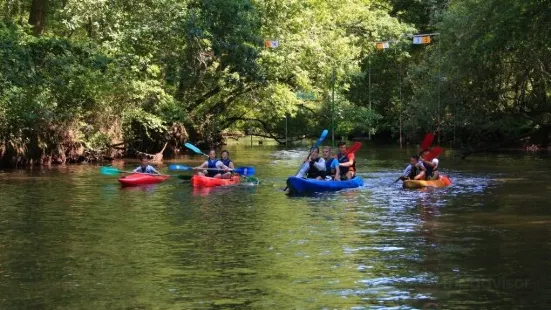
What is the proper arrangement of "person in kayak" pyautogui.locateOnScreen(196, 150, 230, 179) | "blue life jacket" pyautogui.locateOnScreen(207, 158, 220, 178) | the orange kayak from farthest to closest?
"blue life jacket" pyautogui.locateOnScreen(207, 158, 220, 178)
"person in kayak" pyautogui.locateOnScreen(196, 150, 230, 179)
the orange kayak

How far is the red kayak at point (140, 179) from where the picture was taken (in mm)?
20844

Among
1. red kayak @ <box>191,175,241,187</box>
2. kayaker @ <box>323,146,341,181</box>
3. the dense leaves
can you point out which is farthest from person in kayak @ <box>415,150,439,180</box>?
the dense leaves

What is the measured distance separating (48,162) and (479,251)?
67.2 ft

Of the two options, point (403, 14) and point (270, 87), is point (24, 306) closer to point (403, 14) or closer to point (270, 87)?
point (270, 87)

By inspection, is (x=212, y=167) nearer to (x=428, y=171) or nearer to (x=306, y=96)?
(x=428, y=171)

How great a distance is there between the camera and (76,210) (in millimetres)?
15961

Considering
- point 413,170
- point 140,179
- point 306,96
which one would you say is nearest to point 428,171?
point 413,170

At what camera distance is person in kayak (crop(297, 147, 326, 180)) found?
19.9m

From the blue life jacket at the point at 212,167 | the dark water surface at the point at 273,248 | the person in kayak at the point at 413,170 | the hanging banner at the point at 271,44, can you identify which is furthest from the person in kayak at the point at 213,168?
the hanging banner at the point at 271,44

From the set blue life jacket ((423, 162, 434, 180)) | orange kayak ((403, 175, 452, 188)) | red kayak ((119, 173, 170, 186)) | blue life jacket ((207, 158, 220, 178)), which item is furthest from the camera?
blue life jacket ((207, 158, 220, 178))

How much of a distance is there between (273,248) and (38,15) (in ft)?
69.4

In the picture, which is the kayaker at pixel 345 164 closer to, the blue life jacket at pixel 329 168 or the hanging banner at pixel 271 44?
the blue life jacket at pixel 329 168

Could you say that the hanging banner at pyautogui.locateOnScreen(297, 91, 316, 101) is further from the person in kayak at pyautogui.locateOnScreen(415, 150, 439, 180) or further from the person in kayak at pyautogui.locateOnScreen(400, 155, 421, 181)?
the person in kayak at pyautogui.locateOnScreen(415, 150, 439, 180)

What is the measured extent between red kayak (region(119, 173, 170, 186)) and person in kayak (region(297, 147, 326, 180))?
445 cm
